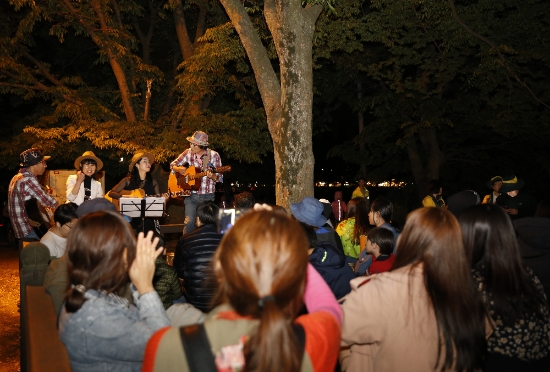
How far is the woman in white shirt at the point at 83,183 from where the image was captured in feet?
29.2

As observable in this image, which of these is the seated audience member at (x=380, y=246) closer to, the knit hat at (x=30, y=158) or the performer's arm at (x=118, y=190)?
the performer's arm at (x=118, y=190)

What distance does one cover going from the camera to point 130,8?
53.2ft

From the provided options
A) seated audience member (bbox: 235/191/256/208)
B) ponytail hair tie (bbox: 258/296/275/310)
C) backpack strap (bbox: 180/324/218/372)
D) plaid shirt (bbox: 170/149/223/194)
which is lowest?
backpack strap (bbox: 180/324/218/372)

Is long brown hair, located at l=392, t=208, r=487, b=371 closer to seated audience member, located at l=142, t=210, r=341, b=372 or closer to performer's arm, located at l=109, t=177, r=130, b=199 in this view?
seated audience member, located at l=142, t=210, r=341, b=372

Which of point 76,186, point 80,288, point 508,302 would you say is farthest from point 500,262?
point 76,186

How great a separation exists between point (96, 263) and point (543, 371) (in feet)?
8.36

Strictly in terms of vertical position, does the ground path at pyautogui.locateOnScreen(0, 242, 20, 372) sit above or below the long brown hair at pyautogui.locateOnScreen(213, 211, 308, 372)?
below

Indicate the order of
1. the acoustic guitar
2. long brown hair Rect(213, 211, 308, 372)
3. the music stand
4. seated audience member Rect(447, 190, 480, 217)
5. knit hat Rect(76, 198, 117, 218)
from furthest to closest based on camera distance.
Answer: the acoustic guitar, the music stand, seated audience member Rect(447, 190, 480, 217), knit hat Rect(76, 198, 117, 218), long brown hair Rect(213, 211, 308, 372)

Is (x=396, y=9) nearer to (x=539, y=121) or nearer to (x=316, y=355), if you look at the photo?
(x=539, y=121)

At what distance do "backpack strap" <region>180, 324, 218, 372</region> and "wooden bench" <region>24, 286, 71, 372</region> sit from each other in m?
2.08

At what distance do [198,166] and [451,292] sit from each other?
729 cm

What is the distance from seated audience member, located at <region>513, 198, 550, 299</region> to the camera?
4512 millimetres

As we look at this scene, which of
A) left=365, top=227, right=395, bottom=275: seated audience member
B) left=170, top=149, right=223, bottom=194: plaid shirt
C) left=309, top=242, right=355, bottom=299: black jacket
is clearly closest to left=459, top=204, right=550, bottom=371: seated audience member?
left=309, top=242, right=355, bottom=299: black jacket

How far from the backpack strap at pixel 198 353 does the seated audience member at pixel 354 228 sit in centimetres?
587
